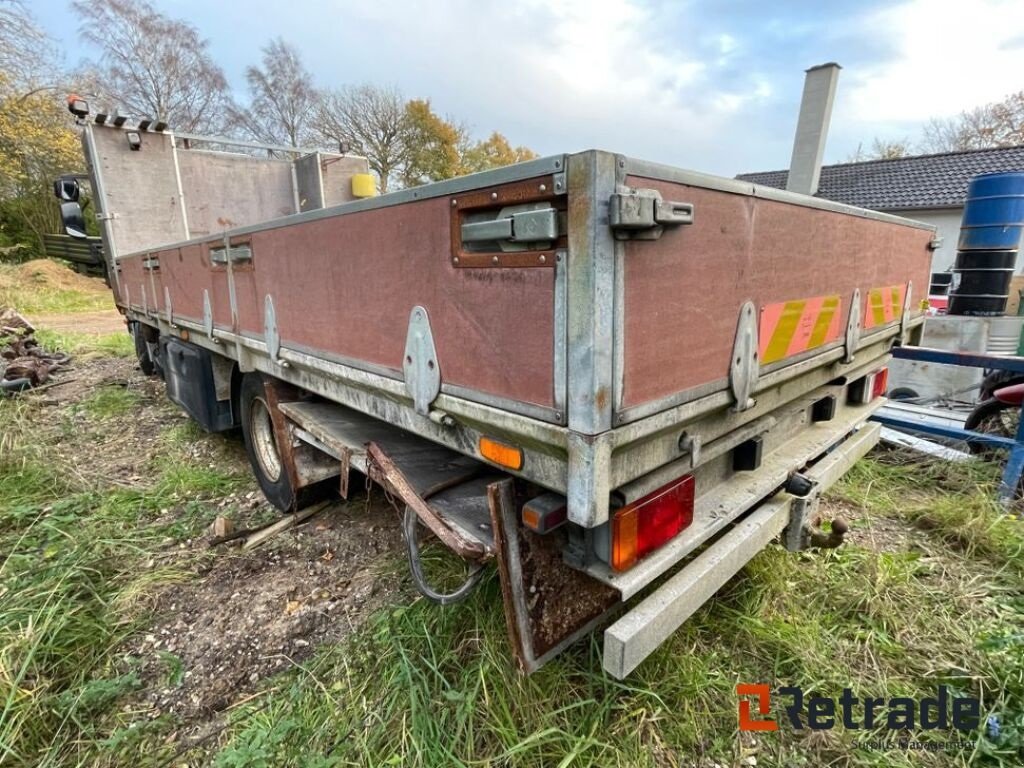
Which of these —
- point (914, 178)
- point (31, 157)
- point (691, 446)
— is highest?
point (31, 157)

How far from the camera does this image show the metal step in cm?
165

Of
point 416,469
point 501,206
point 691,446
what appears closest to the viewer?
point 501,206

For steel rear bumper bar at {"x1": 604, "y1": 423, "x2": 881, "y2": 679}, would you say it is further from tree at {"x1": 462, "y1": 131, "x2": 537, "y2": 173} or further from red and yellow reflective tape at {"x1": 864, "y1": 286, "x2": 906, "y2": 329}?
tree at {"x1": 462, "y1": 131, "x2": 537, "y2": 173}

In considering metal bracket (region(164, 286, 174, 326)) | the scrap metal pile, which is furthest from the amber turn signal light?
the scrap metal pile

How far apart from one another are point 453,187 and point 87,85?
86.9ft

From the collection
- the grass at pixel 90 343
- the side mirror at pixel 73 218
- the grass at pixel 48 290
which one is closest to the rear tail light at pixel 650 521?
the side mirror at pixel 73 218

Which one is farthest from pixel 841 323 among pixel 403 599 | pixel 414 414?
pixel 403 599

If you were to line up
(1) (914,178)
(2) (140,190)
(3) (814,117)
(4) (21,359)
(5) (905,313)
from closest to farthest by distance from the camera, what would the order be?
(5) (905,313) < (3) (814,117) < (2) (140,190) < (4) (21,359) < (1) (914,178)

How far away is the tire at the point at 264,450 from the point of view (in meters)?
3.25

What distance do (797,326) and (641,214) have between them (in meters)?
1.13

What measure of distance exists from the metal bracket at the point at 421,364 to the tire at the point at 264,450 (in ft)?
6.30

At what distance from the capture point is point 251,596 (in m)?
2.58

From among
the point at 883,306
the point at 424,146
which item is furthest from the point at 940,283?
the point at 424,146

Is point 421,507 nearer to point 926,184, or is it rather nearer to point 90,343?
point 90,343
